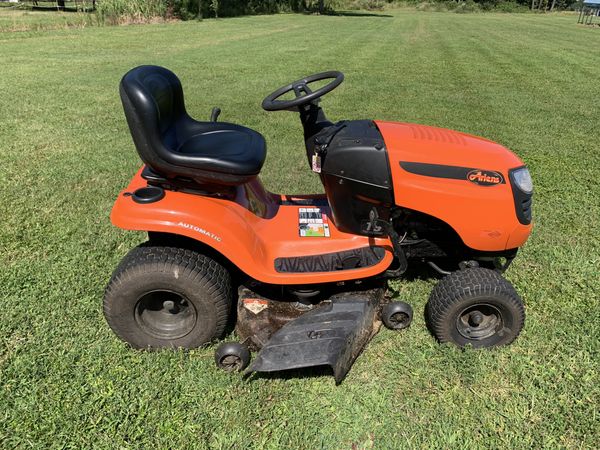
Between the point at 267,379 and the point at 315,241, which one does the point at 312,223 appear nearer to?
the point at 315,241

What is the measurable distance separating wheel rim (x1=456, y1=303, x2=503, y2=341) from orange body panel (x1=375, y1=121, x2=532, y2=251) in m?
0.34

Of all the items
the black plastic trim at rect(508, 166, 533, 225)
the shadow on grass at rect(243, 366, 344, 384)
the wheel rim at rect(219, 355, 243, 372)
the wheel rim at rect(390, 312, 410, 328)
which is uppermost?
the black plastic trim at rect(508, 166, 533, 225)

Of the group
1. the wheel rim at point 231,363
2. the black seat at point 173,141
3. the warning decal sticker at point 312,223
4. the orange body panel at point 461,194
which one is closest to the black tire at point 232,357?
the wheel rim at point 231,363

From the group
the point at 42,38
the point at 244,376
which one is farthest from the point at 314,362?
the point at 42,38

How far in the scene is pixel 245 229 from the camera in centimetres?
237

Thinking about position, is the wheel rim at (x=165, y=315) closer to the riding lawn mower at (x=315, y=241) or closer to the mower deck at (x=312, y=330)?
the riding lawn mower at (x=315, y=241)

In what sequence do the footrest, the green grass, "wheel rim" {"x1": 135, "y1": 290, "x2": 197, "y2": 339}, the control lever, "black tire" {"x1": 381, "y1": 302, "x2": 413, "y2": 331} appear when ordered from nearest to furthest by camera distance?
1. the green grass
2. the footrest
3. "wheel rim" {"x1": 135, "y1": 290, "x2": 197, "y2": 339}
4. "black tire" {"x1": 381, "y1": 302, "x2": 413, "y2": 331}
5. the control lever

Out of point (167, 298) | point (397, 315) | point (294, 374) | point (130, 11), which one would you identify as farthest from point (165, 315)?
point (130, 11)

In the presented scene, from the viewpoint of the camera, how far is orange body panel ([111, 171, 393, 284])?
85.7 inches

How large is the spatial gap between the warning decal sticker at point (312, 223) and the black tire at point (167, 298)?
541mm

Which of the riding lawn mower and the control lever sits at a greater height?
the control lever

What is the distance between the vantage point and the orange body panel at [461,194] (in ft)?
7.47

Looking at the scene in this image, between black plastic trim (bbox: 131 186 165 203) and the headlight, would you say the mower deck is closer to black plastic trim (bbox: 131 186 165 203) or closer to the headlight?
black plastic trim (bbox: 131 186 165 203)

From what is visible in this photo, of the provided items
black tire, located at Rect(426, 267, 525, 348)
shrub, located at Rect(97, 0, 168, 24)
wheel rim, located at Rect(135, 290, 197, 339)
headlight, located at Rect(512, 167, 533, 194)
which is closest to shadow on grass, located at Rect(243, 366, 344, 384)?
wheel rim, located at Rect(135, 290, 197, 339)
